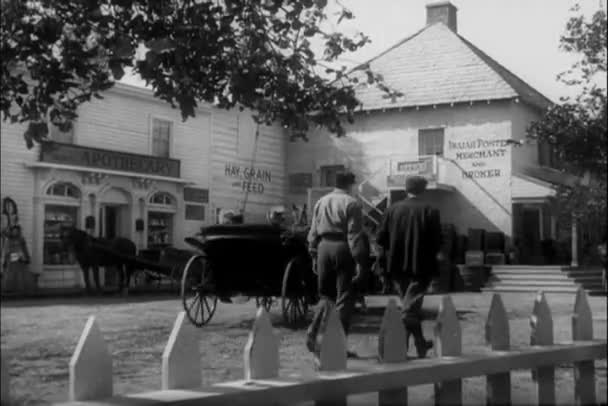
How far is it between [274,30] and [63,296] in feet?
35.6

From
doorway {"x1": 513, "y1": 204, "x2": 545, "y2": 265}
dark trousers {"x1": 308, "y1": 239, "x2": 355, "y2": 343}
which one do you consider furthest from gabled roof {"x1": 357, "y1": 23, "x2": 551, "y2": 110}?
dark trousers {"x1": 308, "y1": 239, "x2": 355, "y2": 343}

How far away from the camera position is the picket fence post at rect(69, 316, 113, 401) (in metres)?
2.28

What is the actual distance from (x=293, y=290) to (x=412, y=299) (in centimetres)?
359

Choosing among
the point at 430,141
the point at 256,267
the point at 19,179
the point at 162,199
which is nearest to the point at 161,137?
the point at 162,199

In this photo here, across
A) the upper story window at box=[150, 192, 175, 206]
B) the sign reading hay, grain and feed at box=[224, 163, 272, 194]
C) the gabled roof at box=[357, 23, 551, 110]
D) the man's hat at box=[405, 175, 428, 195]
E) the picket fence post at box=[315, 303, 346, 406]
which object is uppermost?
the gabled roof at box=[357, 23, 551, 110]

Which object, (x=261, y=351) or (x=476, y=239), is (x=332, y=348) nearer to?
(x=261, y=351)

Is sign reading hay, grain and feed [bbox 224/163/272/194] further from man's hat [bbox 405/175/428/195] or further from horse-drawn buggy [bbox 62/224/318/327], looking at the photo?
man's hat [bbox 405/175/428/195]

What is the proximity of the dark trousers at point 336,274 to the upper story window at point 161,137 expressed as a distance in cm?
1570

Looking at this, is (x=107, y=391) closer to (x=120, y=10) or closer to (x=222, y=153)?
(x=120, y=10)

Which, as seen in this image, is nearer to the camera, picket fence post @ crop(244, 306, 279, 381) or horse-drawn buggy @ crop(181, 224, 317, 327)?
picket fence post @ crop(244, 306, 279, 381)

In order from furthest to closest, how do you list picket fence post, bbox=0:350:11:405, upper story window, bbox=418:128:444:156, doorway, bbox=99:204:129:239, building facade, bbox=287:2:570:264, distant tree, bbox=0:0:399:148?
upper story window, bbox=418:128:444:156, doorway, bbox=99:204:129:239, building facade, bbox=287:2:570:264, distant tree, bbox=0:0:399:148, picket fence post, bbox=0:350:11:405

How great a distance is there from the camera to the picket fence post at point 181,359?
2.51 metres

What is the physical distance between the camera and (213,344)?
805 cm

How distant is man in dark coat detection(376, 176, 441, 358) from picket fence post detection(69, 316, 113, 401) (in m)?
3.56
